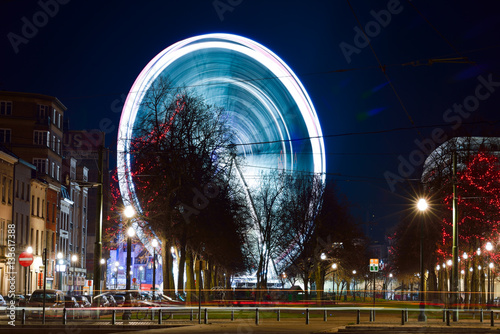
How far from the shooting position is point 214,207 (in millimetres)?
57906

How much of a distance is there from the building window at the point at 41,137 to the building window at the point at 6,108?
12.6 feet

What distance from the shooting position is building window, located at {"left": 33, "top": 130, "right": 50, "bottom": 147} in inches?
3635

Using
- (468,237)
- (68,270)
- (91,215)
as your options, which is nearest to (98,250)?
(468,237)

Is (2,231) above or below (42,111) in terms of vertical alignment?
below

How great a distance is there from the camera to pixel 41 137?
305ft

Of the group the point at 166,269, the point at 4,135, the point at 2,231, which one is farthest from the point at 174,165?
the point at 4,135

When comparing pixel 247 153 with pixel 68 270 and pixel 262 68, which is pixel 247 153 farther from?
pixel 68 270

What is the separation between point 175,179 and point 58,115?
47191mm

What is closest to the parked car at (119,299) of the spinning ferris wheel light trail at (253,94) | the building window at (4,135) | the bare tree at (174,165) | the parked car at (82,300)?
the parked car at (82,300)

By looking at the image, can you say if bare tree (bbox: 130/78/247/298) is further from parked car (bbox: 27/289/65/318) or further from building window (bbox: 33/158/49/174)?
building window (bbox: 33/158/49/174)

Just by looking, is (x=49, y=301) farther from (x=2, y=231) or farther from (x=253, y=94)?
(x=253, y=94)

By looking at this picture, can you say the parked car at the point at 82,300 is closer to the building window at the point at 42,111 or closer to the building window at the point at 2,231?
the building window at the point at 2,231

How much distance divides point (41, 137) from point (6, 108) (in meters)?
5.43

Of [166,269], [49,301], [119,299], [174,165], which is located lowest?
[119,299]
